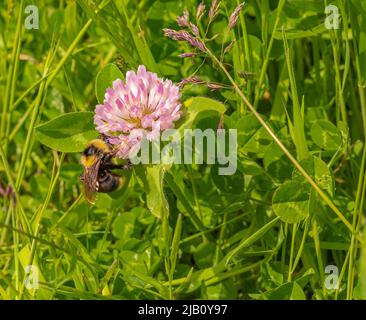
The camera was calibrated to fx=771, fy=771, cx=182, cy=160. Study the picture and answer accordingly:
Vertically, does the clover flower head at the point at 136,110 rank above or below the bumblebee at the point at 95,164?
above

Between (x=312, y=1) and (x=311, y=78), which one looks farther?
(x=311, y=78)

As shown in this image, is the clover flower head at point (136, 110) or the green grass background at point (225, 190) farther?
the green grass background at point (225, 190)

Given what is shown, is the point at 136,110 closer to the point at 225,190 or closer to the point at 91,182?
the point at 91,182
